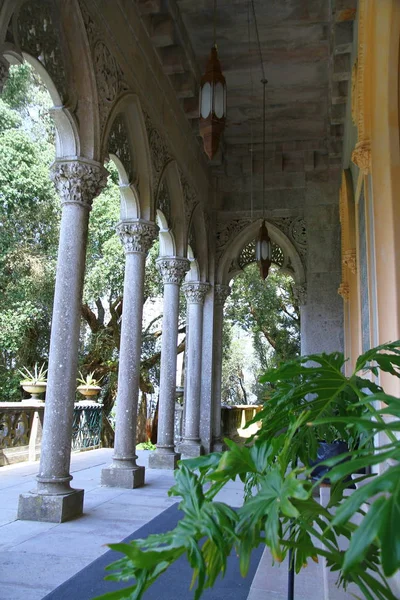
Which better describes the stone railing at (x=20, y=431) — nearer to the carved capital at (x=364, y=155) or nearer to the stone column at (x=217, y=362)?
the stone column at (x=217, y=362)

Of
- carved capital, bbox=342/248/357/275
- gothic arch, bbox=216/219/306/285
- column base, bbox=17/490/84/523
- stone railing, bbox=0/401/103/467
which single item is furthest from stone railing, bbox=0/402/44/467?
carved capital, bbox=342/248/357/275

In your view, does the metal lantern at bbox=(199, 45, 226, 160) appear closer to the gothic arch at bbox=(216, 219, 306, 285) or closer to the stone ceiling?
the stone ceiling

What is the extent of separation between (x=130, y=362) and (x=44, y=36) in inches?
152

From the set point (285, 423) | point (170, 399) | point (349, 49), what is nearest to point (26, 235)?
point (170, 399)

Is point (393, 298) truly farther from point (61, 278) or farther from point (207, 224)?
point (207, 224)

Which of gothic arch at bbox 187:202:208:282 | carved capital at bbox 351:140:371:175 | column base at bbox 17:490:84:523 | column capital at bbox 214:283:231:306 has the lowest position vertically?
column base at bbox 17:490:84:523

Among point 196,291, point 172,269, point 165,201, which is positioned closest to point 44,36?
point 165,201

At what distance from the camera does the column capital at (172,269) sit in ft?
30.4

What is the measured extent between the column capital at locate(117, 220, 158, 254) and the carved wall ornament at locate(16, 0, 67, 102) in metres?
2.26

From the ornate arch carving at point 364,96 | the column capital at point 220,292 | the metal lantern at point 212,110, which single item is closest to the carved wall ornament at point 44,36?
the metal lantern at point 212,110

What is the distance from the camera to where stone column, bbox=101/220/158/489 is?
21.8ft

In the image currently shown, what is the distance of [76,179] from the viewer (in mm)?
5449

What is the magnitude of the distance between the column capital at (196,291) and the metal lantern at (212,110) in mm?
6676

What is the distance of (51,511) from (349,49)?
6397 millimetres
